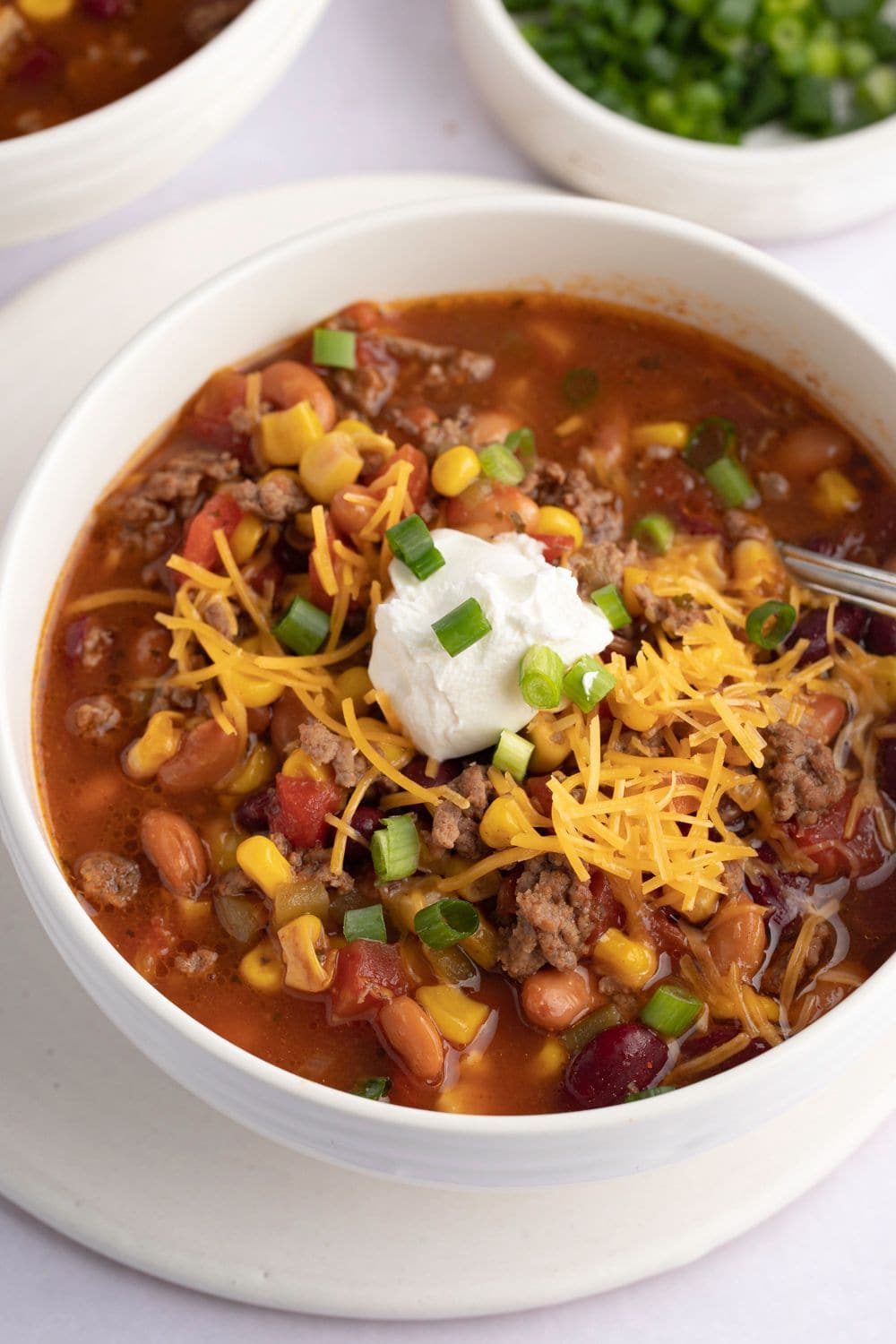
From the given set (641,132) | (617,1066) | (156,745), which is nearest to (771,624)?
(617,1066)

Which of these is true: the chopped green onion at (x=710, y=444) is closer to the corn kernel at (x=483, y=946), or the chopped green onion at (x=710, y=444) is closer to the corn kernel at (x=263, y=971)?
the corn kernel at (x=483, y=946)

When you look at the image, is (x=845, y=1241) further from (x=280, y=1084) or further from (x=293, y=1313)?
(x=280, y=1084)

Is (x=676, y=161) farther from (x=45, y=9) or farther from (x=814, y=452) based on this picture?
(x=45, y=9)

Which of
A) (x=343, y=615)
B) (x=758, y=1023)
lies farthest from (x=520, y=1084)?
(x=343, y=615)

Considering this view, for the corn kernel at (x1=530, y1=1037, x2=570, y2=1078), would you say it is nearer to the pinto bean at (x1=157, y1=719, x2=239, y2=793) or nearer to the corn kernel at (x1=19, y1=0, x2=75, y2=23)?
the pinto bean at (x1=157, y1=719, x2=239, y2=793)

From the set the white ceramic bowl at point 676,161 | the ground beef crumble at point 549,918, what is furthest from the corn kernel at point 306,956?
the white ceramic bowl at point 676,161

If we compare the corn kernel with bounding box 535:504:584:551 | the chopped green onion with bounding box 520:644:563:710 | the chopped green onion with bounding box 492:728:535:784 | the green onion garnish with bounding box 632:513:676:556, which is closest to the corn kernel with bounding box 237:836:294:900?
the chopped green onion with bounding box 492:728:535:784
